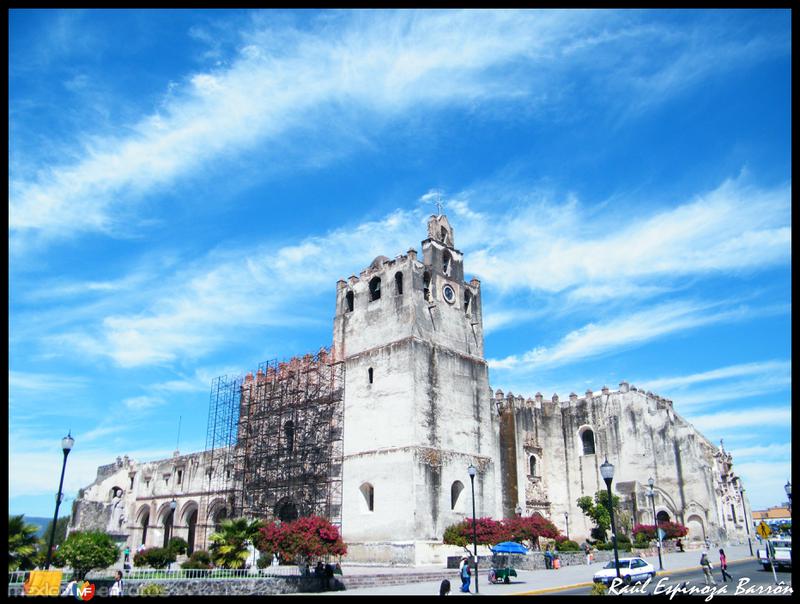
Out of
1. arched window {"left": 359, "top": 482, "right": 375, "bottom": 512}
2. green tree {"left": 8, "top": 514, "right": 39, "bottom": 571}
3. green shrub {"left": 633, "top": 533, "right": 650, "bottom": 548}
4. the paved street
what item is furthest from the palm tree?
green shrub {"left": 633, "top": 533, "right": 650, "bottom": 548}

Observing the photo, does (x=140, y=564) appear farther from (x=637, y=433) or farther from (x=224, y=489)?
(x=637, y=433)

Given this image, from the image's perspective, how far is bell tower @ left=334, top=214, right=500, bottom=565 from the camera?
30984 mm

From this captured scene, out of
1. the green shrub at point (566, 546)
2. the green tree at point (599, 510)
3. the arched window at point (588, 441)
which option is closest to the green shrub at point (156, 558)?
the green shrub at point (566, 546)

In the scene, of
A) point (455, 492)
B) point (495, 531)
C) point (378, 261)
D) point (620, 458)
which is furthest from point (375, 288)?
point (620, 458)

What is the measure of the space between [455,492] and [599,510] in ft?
34.4

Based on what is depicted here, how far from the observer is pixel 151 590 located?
17859 millimetres

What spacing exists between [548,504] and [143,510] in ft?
100

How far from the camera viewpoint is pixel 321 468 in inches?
1367

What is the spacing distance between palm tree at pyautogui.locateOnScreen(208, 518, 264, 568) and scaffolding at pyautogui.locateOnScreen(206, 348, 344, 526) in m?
11.1

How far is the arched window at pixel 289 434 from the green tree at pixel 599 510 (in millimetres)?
18649

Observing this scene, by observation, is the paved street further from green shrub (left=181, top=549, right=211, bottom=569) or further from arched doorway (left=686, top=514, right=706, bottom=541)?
green shrub (left=181, top=549, right=211, bottom=569)

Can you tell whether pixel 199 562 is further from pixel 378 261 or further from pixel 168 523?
pixel 168 523

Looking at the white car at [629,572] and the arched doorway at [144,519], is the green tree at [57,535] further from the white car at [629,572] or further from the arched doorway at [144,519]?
the white car at [629,572]

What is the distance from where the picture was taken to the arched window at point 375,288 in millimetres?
36984
